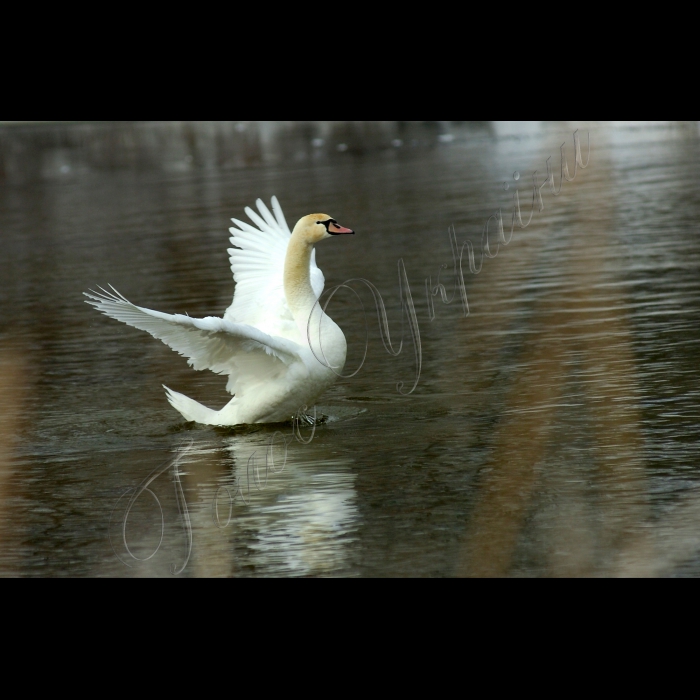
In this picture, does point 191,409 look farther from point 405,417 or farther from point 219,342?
point 405,417

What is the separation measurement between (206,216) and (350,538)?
49.8 feet

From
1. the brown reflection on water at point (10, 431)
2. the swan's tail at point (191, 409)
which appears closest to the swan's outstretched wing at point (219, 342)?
the swan's tail at point (191, 409)

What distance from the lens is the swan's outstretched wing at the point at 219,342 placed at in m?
7.52

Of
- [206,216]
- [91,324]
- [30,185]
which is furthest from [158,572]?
[30,185]

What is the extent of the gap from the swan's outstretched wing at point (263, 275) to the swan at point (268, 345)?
0.06 ft

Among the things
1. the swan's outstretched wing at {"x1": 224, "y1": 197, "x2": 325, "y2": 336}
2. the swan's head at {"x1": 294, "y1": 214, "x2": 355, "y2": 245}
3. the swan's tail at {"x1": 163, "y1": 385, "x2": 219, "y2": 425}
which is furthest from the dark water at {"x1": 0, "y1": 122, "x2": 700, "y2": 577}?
the swan's head at {"x1": 294, "y1": 214, "x2": 355, "y2": 245}

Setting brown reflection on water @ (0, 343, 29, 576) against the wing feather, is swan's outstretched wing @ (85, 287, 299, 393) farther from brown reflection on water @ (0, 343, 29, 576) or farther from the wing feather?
brown reflection on water @ (0, 343, 29, 576)

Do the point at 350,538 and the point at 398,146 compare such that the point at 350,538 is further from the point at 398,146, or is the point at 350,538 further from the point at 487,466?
the point at 398,146

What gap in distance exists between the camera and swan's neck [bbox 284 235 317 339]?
872cm

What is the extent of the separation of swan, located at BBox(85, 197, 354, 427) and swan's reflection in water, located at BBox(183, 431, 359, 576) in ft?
1.06

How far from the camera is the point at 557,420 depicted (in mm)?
7984

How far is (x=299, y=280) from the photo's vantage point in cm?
879

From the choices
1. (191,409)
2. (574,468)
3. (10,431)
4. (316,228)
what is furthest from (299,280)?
(574,468)

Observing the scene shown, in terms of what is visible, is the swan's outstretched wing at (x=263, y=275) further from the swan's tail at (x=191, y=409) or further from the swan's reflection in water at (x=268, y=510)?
the swan's reflection in water at (x=268, y=510)
